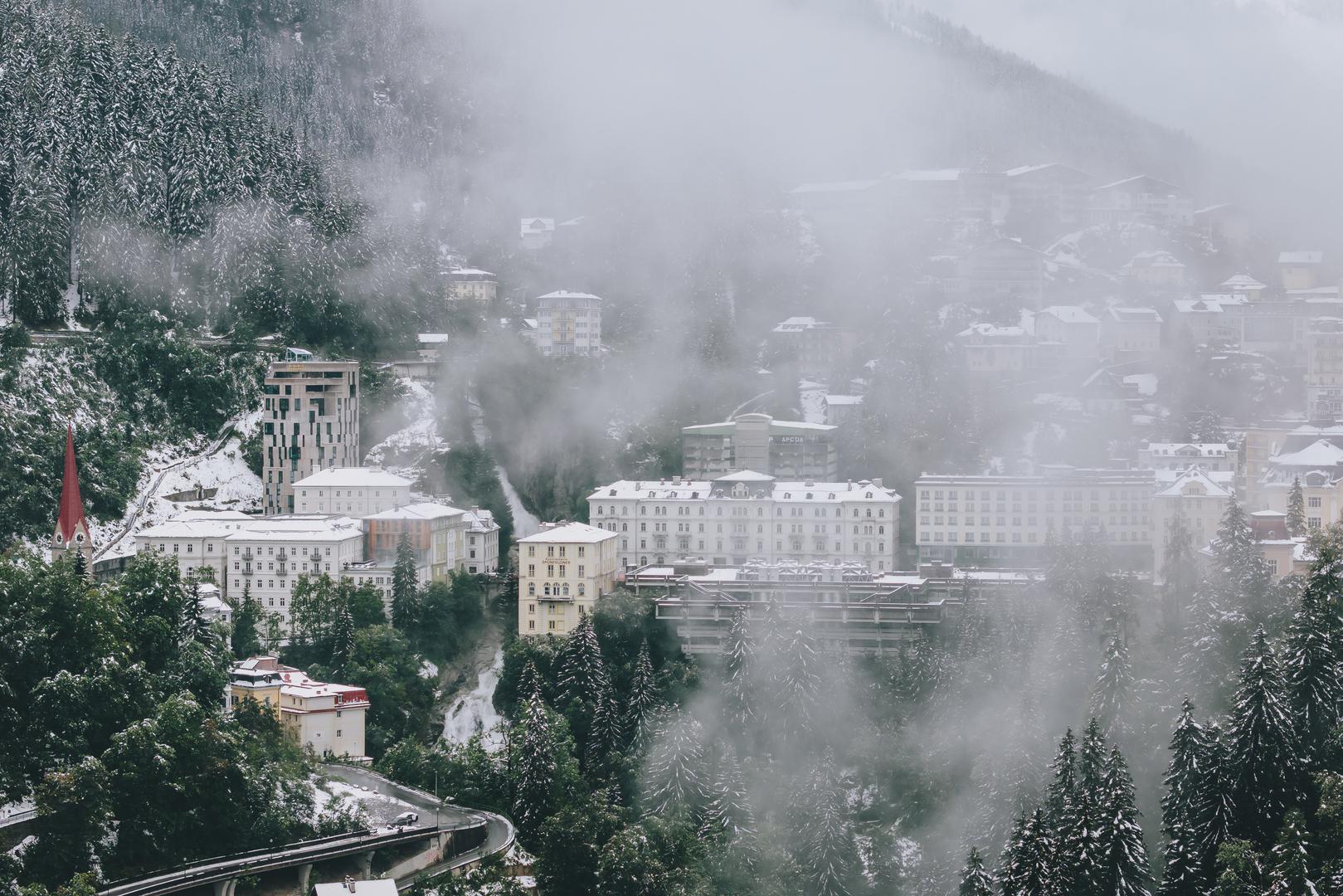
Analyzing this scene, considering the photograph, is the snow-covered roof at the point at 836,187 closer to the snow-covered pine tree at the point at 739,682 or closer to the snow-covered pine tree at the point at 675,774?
the snow-covered pine tree at the point at 739,682

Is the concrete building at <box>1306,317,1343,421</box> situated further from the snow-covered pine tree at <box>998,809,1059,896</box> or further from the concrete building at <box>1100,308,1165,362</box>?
the snow-covered pine tree at <box>998,809,1059,896</box>

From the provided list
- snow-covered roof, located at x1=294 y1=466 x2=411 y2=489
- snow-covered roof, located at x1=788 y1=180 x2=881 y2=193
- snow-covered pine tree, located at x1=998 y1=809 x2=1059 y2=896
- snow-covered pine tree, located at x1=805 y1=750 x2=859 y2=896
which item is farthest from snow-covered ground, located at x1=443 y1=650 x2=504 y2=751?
snow-covered roof, located at x1=788 y1=180 x2=881 y2=193

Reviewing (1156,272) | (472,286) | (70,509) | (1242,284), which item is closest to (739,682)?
(70,509)

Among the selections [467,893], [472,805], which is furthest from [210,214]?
[467,893]

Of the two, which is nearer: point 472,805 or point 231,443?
point 472,805

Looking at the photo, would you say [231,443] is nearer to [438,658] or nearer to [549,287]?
[438,658]

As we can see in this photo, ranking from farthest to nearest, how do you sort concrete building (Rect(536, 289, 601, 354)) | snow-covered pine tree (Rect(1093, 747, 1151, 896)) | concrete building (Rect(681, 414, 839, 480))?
concrete building (Rect(536, 289, 601, 354)), concrete building (Rect(681, 414, 839, 480)), snow-covered pine tree (Rect(1093, 747, 1151, 896))
